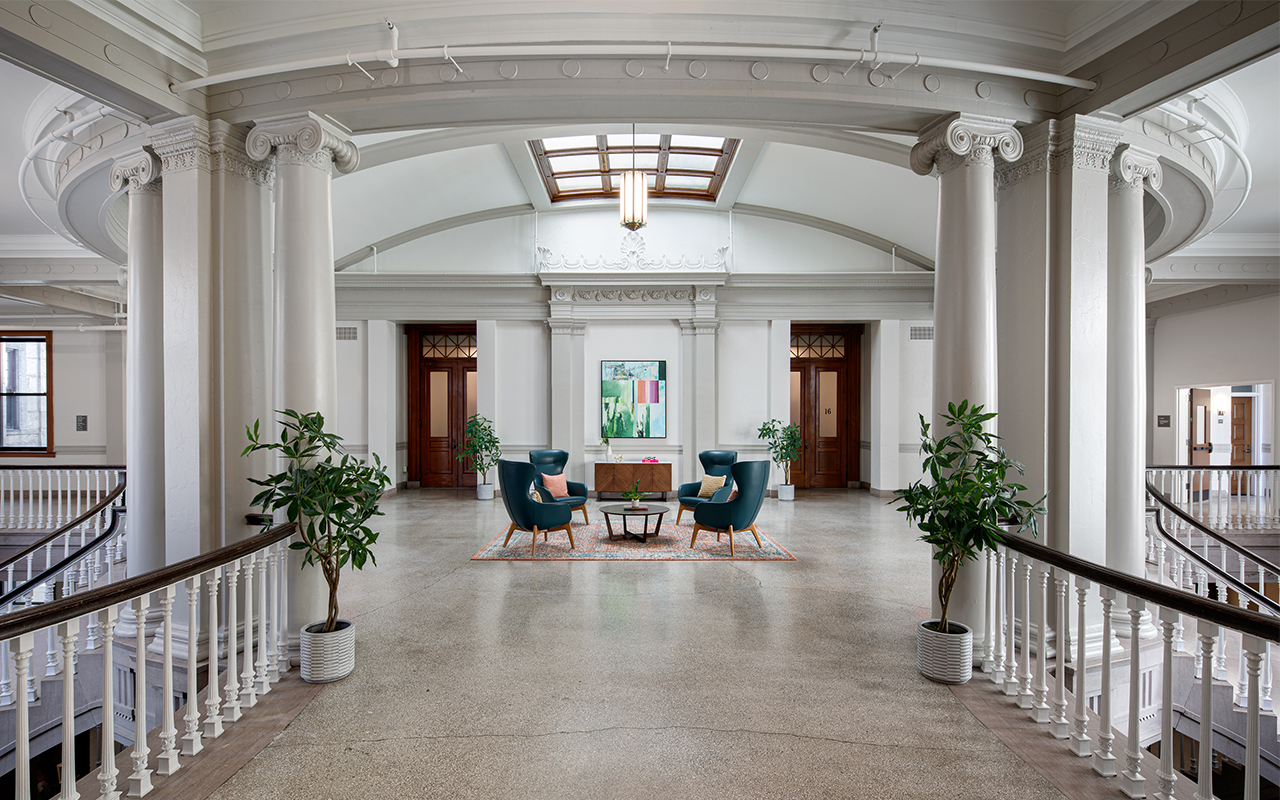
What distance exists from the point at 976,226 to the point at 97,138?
578 cm

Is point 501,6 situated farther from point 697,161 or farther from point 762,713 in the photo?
point 697,161

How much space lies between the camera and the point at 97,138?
4.36 meters

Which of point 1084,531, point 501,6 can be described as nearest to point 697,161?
point 501,6

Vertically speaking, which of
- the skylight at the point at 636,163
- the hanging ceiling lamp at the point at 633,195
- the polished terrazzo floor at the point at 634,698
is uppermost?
the skylight at the point at 636,163

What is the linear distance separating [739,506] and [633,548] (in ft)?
3.97

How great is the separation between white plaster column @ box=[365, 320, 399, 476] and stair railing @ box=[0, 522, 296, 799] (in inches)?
250

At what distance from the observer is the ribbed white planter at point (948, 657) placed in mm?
3381

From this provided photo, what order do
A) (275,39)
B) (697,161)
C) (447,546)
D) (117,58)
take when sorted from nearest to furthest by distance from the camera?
(117,58)
(275,39)
(447,546)
(697,161)

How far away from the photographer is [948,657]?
11.1ft

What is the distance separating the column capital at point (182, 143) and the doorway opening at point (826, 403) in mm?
9316

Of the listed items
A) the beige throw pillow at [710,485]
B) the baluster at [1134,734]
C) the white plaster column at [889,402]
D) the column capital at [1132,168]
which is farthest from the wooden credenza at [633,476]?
the baluster at [1134,734]

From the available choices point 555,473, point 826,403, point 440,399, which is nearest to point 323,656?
point 555,473

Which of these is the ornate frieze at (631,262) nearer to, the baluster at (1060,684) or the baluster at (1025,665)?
the baluster at (1025,665)

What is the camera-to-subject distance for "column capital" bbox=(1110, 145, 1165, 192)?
13.0 ft
